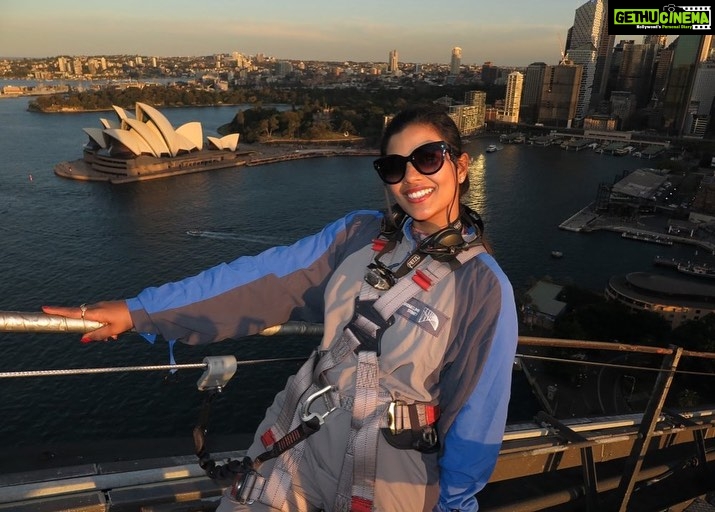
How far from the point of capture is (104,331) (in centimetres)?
64

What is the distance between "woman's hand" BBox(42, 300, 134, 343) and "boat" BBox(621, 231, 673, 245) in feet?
49.5

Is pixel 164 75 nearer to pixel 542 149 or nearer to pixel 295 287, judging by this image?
pixel 542 149

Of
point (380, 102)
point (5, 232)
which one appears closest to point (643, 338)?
point (5, 232)

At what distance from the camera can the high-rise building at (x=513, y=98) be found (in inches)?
1292

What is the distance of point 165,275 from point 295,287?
9140mm

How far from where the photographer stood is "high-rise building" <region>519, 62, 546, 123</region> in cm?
3491

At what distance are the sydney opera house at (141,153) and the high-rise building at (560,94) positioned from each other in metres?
23.2

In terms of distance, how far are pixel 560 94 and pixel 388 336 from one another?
3728 centimetres

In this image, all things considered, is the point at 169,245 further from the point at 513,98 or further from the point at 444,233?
the point at 513,98

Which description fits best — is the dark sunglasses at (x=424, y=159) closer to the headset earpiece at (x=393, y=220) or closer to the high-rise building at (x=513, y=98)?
the headset earpiece at (x=393, y=220)

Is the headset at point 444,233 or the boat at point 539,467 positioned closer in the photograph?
the headset at point 444,233

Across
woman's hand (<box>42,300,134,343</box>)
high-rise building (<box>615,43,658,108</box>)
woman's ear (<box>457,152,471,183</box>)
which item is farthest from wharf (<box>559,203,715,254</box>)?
high-rise building (<box>615,43,658,108</box>)

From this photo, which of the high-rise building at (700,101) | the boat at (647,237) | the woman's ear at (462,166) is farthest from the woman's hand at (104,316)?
Result: the high-rise building at (700,101)

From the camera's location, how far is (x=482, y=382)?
58 cm
